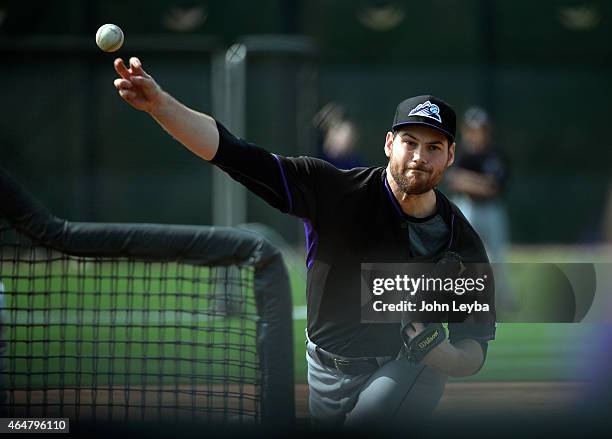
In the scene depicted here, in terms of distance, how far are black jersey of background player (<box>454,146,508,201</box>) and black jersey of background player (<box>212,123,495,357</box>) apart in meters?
6.23

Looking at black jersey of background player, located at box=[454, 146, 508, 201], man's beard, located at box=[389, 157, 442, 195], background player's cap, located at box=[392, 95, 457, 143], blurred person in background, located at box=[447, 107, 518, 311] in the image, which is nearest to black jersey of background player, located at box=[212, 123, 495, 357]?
man's beard, located at box=[389, 157, 442, 195]

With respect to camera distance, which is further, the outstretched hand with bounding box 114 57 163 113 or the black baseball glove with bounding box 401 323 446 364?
the black baseball glove with bounding box 401 323 446 364

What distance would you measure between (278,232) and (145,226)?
633 cm

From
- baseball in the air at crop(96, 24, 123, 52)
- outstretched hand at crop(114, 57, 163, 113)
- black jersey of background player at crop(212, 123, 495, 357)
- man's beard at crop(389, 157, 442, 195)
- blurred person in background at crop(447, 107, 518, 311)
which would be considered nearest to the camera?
outstretched hand at crop(114, 57, 163, 113)

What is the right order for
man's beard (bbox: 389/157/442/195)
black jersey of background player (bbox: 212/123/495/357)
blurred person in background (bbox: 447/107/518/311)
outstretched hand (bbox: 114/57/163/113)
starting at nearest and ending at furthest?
outstretched hand (bbox: 114/57/163/113), man's beard (bbox: 389/157/442/195), black jersey of background player (bbox: 212/123/495/357), blurred person in background (bbox: 447/107/518/311)

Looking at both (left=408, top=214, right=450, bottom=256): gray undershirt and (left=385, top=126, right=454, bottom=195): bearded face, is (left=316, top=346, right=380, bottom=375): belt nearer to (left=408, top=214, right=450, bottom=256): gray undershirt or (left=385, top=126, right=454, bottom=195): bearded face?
(left=408, top=214, right=450, bottom=256): gray undershirt

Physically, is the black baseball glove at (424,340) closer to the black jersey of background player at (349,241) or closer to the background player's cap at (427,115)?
the black jersey of background player at (349,241)

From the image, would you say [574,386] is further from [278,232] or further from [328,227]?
[278,232]

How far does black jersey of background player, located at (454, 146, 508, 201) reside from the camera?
10.1 metres

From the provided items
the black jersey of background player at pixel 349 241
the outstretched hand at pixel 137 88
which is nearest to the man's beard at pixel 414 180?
the black jersey of background player at pixel 349 241

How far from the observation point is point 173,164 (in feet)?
47.0

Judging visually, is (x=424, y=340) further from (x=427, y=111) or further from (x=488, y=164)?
(x=488, y=164)

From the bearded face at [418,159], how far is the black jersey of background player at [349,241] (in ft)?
0.53

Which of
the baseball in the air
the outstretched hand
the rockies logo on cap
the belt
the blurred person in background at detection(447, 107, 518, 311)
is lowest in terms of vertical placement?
the belt
